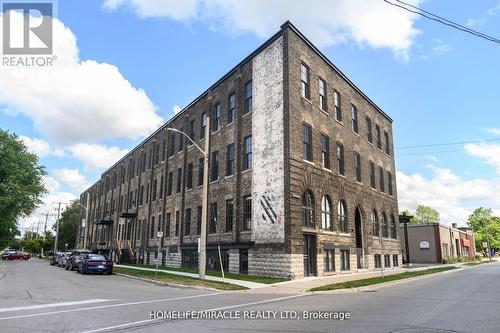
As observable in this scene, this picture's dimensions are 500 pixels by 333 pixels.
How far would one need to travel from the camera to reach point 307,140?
24500 millimetres

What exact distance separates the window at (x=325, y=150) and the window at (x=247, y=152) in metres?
4.86

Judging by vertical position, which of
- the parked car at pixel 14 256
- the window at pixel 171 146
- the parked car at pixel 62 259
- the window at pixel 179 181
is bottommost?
the parked car at pixel 14 256

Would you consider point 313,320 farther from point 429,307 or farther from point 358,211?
point 358,211

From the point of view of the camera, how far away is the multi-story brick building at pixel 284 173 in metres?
22.4

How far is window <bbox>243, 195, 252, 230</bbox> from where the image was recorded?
24031mm

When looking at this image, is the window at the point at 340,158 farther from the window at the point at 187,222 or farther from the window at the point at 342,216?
the window at the point at 187,222

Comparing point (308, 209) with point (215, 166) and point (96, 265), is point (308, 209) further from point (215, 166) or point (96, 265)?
point (96, 265)

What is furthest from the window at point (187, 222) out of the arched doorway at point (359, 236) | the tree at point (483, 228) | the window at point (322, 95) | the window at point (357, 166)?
the tree at point (483, 228)

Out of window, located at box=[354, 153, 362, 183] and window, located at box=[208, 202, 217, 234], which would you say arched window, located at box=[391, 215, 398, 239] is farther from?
window, located at box=[208, 202, 217, 234]

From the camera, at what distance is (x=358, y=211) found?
29953mm

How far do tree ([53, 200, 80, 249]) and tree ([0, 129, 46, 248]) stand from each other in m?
39.7

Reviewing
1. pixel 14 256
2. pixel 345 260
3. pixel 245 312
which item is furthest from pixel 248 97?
pixel 14 256

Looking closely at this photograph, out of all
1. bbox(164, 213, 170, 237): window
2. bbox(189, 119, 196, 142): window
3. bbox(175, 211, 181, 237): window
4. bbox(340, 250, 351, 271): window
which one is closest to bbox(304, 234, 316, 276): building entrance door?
bbox(340, 250, 351, 271): window

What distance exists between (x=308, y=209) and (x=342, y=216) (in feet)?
16.0
